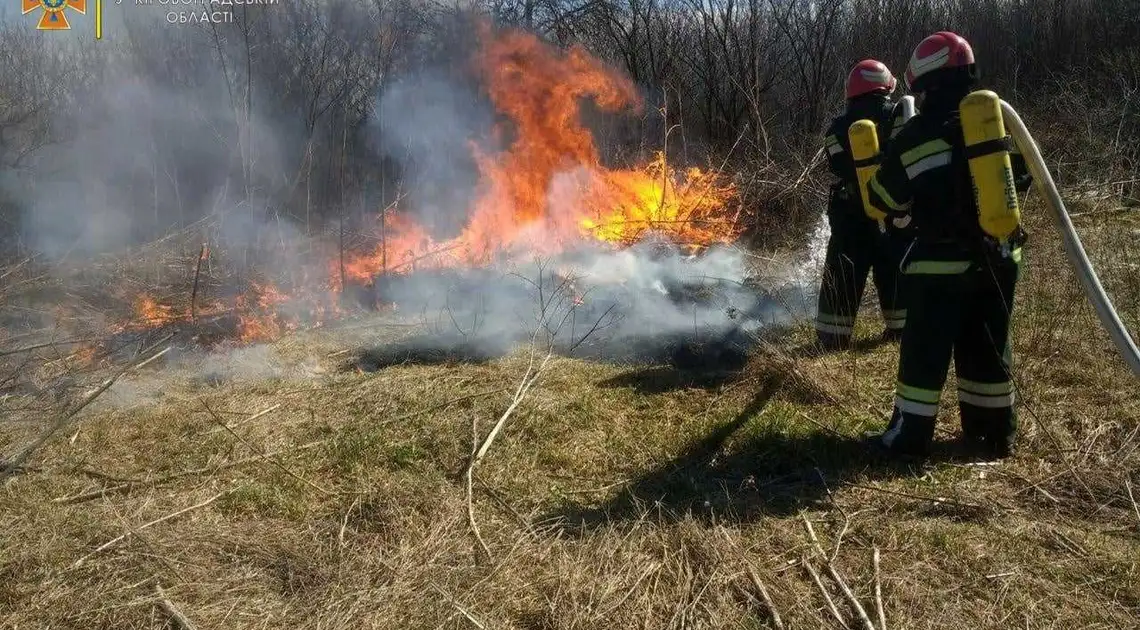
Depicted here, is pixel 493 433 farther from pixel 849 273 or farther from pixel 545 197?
pixel 545 197

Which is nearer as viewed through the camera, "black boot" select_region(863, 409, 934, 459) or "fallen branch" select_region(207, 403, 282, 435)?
"black boot" select_region(863, 409, 934, 459)

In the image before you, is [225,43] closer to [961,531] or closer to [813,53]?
[813,53]

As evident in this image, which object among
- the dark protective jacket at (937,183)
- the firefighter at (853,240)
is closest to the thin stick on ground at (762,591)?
the dark protective jacket at (937,183)

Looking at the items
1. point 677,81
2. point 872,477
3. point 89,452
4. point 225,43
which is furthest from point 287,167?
point 872,477

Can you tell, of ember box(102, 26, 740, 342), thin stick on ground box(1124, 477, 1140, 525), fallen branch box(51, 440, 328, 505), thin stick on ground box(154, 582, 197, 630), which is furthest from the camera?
ember box(102, 26, 740, 342)

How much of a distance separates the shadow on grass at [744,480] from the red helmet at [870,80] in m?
2.69

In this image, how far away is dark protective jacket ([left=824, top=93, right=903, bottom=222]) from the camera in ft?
16.0

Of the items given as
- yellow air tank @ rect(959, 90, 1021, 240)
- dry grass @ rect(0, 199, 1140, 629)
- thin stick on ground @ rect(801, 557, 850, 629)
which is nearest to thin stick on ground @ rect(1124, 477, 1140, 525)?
dry grass @ rect(0, 199, 1140, 629)

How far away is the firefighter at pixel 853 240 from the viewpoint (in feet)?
16.1

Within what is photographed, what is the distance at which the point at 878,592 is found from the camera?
246cm

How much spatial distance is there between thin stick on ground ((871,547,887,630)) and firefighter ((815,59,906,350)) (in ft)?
8.47

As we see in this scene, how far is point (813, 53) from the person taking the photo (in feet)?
39.7

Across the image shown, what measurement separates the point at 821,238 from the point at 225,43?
8922mm

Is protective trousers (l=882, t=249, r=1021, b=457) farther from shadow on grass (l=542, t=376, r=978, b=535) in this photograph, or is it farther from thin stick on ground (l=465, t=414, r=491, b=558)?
thin stick on ground (l=465, t=414, r=491, b=558)
